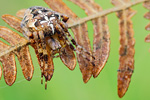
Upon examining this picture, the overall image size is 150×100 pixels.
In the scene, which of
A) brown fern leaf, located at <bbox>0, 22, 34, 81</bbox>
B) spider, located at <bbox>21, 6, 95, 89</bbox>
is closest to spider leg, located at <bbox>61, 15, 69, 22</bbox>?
spider, located at <bbox>21, 6, 95, 89</bbox>

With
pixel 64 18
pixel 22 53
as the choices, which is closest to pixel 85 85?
pixel 64 18

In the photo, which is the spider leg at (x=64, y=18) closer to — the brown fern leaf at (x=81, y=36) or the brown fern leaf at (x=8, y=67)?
the brown fern leaf at (x=81, y=36)

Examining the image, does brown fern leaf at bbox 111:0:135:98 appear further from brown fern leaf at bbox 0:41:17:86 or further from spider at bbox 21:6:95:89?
brown fern leaf at bbox 0:41:17:86

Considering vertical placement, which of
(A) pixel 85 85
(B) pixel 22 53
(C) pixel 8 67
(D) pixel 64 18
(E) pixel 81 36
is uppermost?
(D) pixel 64 18

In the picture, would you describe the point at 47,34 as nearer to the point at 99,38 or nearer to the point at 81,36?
the point at 81,36

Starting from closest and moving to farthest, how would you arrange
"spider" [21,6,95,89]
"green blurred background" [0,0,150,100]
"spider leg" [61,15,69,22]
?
"spider" [21,6,95,89] → "spider leg" [61,15,69,22] → "green blurred background" [0,0,150,100]

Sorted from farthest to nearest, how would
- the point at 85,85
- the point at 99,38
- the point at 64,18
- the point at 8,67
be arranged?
the point at 85,85
the point at 64,18
the point at 99,38
the point at 8,67

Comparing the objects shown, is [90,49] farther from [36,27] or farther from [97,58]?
[36,27]
